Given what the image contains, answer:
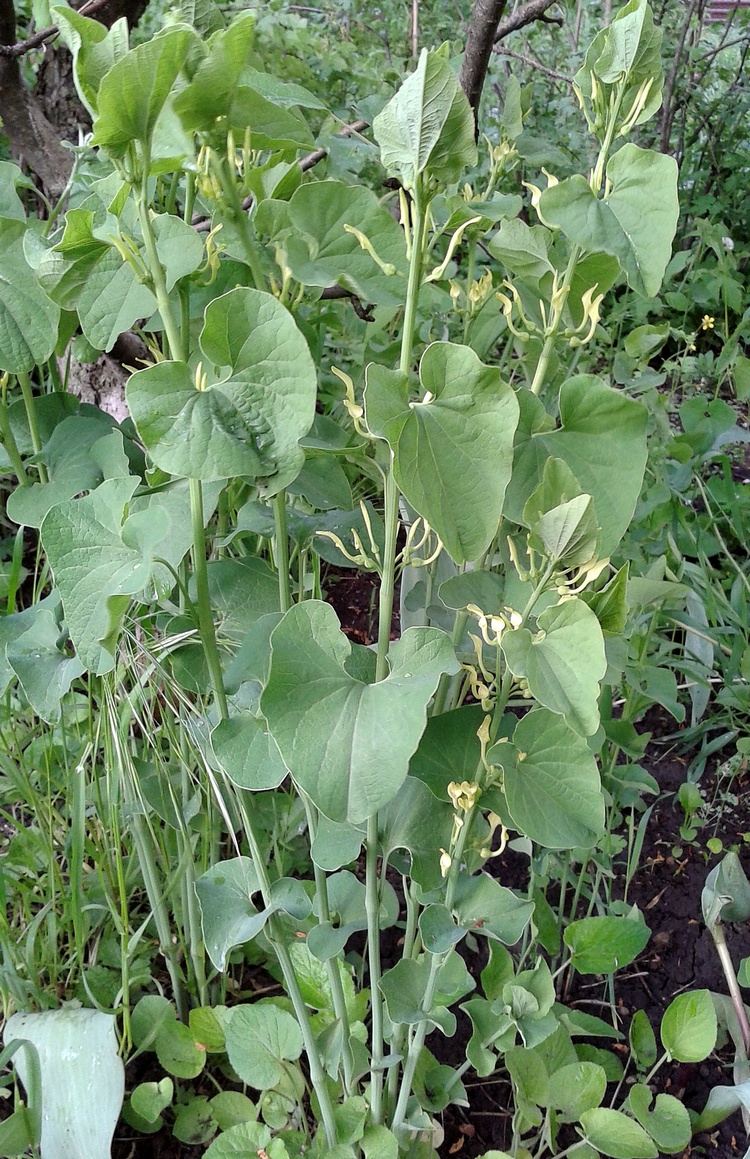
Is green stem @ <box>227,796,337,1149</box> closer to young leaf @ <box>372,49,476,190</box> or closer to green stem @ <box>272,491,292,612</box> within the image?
green stem @ <box>272,491,292,612</box>

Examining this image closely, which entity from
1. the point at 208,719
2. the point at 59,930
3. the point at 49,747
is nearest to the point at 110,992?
the point at 59,930

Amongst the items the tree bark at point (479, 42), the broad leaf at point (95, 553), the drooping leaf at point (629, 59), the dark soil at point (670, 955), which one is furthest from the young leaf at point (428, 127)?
the dark soil at point (670, 955)

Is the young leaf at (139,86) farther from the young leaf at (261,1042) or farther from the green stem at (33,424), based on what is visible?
the young leaf at (261,1042)

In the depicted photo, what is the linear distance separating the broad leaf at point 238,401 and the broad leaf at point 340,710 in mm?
93

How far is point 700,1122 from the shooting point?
2.47ft

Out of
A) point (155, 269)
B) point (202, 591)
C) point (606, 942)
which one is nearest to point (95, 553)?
point (202, 591)

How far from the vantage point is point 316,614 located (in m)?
0.49

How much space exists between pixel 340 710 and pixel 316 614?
58mm

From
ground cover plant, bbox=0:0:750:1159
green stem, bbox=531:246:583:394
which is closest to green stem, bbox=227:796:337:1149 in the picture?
ground cover plant, bbox=0:0:750:1159

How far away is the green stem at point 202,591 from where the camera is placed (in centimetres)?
49

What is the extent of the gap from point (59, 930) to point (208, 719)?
35 centimetres

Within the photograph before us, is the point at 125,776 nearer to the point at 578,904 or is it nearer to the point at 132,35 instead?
the point at 578,904

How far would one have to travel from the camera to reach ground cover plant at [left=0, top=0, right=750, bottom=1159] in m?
0.44

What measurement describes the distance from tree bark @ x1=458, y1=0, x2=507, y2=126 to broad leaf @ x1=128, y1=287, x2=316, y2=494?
66cm
